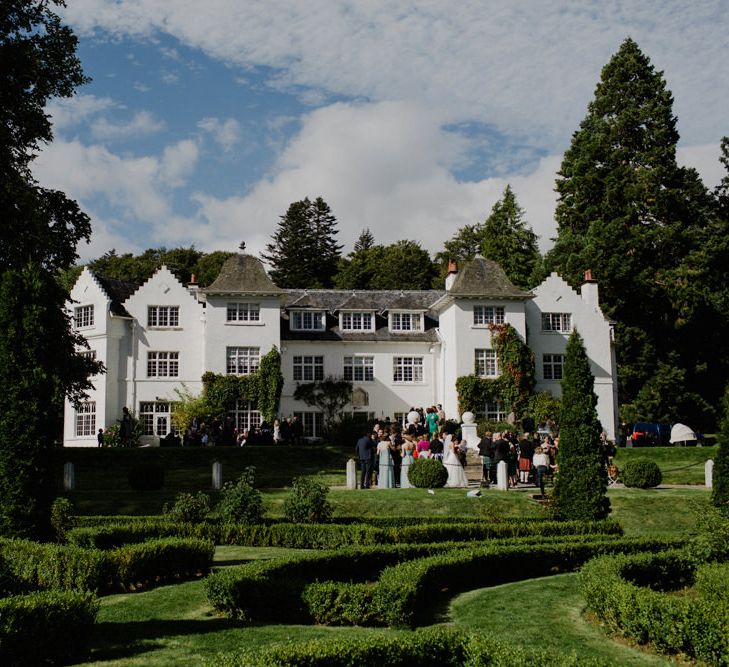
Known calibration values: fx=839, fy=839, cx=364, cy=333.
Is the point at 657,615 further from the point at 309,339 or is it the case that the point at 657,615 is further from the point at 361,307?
the point at 361,307

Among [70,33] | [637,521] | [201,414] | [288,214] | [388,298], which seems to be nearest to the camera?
[637,521]

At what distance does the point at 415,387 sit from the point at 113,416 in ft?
53.1

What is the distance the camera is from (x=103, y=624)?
1089 centimetres

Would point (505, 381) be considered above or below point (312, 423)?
above

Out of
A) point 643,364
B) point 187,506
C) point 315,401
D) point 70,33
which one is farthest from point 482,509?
point 643,364

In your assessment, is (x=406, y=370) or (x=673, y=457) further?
(x=406, y=370)

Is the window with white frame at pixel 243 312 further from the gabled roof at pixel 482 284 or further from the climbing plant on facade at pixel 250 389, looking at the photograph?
the gabled roof at pixel 482 284

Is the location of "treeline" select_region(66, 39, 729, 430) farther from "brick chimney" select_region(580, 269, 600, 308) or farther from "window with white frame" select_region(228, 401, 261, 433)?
"window with white frame" select_region(228, 401, 261, 433)

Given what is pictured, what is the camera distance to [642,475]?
27.4 m

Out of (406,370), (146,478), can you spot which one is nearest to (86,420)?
(406,370)

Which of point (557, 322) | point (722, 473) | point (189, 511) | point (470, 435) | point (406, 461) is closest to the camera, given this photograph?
point (722, 473)

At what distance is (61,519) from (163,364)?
27.8 meters

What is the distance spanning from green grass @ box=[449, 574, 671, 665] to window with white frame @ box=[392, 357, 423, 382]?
31485mm

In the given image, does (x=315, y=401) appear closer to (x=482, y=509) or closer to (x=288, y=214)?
(x=482, y=509)
